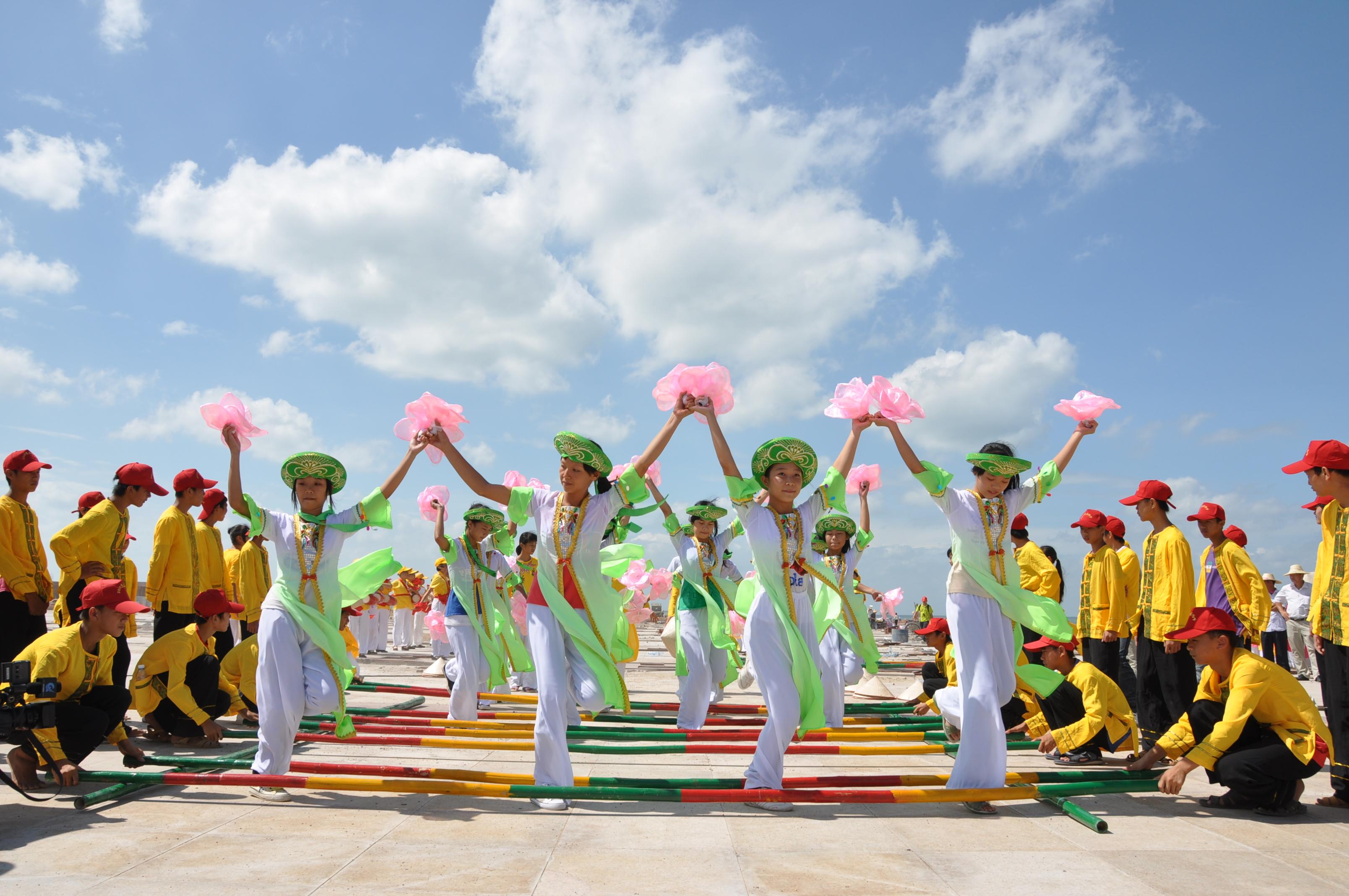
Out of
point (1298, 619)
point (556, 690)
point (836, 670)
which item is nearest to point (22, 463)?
point (556, 690)

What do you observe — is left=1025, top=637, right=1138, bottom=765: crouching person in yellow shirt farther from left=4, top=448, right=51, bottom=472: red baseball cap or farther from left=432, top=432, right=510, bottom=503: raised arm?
left=4, top=448, right=51, bottom=472: red baseball cap

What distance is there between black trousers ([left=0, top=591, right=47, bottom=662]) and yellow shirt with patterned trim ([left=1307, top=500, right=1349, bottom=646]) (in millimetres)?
8215

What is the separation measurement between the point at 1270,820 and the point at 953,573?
1.94m

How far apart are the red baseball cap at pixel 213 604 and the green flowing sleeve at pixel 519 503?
10.3 feet

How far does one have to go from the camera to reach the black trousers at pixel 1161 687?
655 centimetres

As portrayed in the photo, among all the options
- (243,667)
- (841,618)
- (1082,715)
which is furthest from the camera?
(841,618)

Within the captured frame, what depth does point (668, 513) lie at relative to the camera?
26.9ft

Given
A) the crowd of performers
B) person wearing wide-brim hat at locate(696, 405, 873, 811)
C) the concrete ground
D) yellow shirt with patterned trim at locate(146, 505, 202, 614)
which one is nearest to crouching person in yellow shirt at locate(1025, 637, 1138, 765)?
the crowd of performers

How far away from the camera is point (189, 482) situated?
7301 mm

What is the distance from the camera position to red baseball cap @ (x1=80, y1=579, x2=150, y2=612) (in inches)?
200

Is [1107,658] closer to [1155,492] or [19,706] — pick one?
[1155,492]

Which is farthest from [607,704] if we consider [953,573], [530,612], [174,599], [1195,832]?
[174,599]

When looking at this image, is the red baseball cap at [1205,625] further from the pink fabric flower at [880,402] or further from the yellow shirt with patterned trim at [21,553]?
the yellow shirt with patterned trim at [21,553]

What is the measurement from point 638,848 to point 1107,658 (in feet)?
17.7
